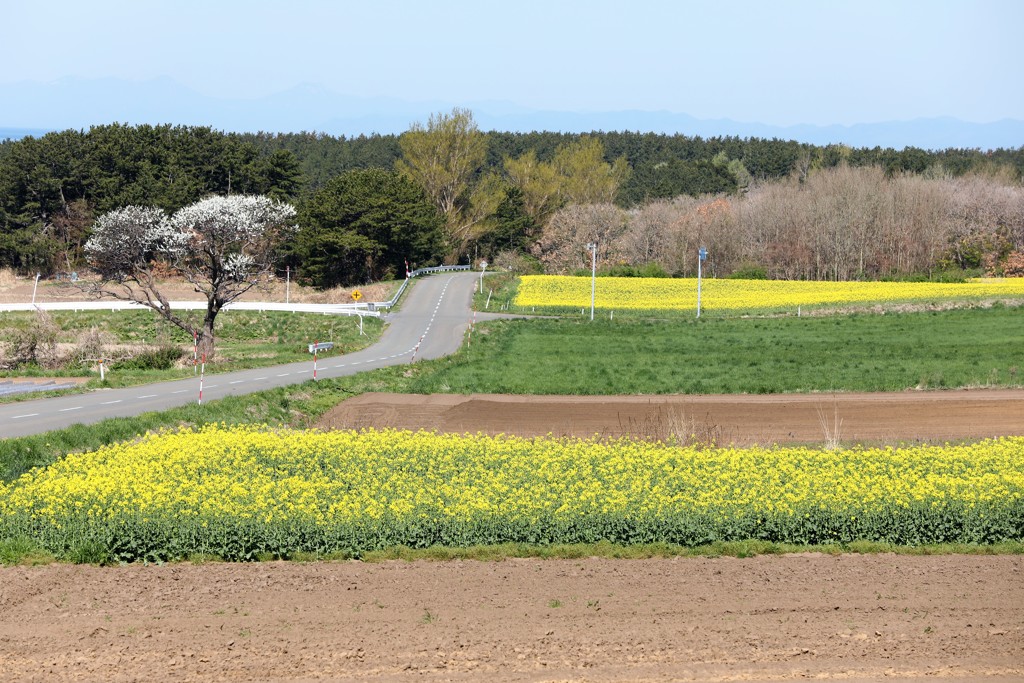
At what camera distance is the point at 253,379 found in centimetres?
3656

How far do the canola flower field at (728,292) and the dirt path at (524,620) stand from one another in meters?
53.0

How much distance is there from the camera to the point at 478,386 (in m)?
37.0

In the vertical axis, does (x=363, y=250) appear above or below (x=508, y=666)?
above

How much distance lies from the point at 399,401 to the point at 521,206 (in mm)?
78900

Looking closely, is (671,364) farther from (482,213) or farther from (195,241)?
(482,213)

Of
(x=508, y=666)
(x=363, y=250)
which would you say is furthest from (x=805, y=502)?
(x=363, y=250)

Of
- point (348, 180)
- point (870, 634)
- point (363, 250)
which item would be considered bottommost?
point (870, 634)

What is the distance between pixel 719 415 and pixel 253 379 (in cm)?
1570

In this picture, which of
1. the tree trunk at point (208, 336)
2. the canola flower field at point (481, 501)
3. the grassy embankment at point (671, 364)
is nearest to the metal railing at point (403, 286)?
the grassy embankment at point (671, 364)

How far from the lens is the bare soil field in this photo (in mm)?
28844

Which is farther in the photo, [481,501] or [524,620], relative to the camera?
[481,501]

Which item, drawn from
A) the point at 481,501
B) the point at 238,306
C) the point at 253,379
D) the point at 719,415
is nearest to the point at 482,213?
the point at 238,306

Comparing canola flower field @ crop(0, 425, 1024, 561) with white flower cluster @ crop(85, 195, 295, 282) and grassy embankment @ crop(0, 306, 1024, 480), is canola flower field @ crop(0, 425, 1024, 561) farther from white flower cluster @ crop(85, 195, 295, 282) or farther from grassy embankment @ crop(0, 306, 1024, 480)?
white flower cluster @ crop(85, 195, 295, 282)

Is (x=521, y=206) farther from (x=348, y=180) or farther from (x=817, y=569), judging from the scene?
(x=817, y=569)
